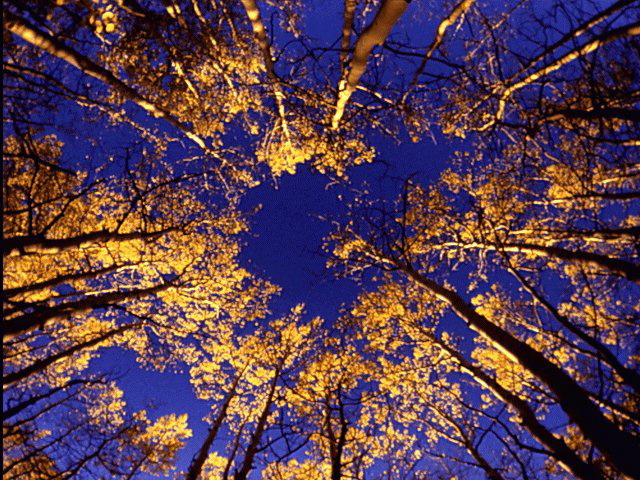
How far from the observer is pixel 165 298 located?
9227 millimetres

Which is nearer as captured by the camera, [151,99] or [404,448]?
[151,99]

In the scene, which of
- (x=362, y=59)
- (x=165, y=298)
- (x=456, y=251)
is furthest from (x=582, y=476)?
(x=165, y=298)

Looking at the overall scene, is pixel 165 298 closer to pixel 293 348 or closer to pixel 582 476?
pixel 293 348

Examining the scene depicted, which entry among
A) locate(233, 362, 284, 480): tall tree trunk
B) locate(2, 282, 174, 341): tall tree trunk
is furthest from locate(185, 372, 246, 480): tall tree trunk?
locate(2, 282, 174, 341): tall tree trunk

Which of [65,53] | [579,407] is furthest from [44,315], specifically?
[579,407]

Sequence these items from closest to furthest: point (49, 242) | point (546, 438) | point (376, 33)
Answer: point (376, 33) → point (546, 438) → point (49, 242)

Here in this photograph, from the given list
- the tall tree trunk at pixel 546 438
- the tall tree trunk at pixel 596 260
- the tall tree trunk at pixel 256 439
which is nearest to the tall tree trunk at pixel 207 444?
the tall tree trunk at pixel 256 439

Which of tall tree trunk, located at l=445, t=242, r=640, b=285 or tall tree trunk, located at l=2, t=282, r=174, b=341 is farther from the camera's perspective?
tall tree trunk, located at l=445, t=242, r=640, b=285

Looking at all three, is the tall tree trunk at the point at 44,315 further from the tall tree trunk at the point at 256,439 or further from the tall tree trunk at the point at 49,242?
the tall tree trunk at the point at 256,439

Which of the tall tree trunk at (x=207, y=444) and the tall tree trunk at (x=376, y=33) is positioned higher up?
the tall tree trunk at (x=376, y=33)

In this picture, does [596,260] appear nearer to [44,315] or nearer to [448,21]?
[448,21]

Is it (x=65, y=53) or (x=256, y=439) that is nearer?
(x=65, y=53)

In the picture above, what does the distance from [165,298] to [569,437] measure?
11622 mm

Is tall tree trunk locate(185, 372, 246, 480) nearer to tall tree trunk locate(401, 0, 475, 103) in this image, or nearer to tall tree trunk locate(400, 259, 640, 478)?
tall tree trunk locate(400, 259, 640, 478)
